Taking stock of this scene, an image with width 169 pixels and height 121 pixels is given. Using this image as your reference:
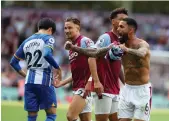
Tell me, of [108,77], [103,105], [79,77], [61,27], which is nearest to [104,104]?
[103,105]

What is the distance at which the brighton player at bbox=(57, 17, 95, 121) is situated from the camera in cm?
1141

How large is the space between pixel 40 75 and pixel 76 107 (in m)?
0.85

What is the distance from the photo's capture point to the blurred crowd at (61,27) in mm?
29806

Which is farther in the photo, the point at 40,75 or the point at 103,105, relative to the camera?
the point at 40,75

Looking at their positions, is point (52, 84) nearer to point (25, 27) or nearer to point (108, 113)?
point (108, 113)

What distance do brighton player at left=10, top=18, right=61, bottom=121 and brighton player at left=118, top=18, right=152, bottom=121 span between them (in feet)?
4.39

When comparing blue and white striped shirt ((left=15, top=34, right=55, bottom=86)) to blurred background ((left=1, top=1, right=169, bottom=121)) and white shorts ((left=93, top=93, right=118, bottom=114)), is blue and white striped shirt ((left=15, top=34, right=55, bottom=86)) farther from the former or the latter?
blurred background ((left=1, top=1, right=169, bottom=121))

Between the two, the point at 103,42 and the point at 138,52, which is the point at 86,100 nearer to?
the point at 103,42

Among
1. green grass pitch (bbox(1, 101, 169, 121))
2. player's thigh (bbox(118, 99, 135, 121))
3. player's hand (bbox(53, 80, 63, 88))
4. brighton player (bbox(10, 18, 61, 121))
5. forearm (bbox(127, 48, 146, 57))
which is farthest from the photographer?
green grass pitch (bbox(1, 101, 169, 121))

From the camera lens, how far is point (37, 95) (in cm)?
1170

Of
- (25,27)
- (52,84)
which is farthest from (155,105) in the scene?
(52,84)

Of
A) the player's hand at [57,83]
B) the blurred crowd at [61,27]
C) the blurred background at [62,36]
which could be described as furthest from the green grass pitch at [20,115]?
the blurred crowd at [61,27]

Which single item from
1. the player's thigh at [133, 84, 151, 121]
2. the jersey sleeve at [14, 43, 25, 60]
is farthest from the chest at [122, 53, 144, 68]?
the jersey sleeve at [14, 43, 25, 60]

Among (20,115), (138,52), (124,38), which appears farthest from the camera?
(20,115)
